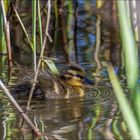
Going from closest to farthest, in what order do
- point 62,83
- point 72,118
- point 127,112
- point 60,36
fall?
point 127,112 → point 72,118 → point 62,83 → point 60,36

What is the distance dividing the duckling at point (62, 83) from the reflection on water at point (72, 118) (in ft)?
0.23

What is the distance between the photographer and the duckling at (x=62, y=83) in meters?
→ 3.88

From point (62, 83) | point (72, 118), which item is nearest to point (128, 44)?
point (72, 118)

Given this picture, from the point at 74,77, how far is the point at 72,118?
73cm

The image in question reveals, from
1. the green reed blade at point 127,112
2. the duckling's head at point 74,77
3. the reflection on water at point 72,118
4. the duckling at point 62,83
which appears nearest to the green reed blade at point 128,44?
the green reed blade at point 127,112

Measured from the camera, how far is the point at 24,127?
A: 10.4 feet

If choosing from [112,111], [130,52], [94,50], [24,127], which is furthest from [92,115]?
[94,50]

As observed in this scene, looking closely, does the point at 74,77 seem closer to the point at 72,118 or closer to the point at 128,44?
the point at 72,118

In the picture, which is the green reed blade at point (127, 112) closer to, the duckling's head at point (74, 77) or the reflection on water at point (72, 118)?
the reflection on water at point (72, 118)

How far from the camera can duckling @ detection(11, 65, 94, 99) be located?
388cm

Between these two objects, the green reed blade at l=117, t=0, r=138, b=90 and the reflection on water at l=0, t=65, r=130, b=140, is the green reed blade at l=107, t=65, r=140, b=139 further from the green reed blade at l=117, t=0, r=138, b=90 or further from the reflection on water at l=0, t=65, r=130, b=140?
the reflection on water at l=0, t=65, r=130, b=140

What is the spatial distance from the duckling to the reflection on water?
0.07 metres

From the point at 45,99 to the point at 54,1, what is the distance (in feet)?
7.91

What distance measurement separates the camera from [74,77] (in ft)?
13.5
